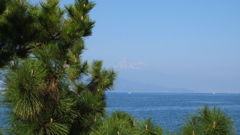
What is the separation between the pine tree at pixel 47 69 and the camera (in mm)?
3650

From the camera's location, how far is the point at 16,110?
3.71 meters

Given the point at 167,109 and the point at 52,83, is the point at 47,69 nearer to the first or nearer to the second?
the point at 52,83

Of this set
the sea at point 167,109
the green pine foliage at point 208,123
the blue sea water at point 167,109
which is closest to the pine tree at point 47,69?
the sea at point 167,109

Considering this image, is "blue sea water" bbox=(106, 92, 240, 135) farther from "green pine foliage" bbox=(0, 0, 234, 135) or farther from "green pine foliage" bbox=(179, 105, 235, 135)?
"green pine foliage" bbox=(0, 0, 234, 135)

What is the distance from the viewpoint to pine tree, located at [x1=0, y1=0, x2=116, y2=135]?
365cm

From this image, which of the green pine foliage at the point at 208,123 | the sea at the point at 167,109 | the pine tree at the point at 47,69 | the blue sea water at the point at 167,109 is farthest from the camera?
the blue sea water at the point at 167,109

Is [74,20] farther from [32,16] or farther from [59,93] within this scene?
[59,93]

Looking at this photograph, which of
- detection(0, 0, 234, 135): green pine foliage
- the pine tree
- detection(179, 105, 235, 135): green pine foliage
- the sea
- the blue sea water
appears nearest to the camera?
detection(179, 105, 235, 135): green pine foliage

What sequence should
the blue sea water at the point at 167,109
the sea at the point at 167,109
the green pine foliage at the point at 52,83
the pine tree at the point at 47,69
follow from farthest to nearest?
the blue sea water at the point at 167,109 → the sea at the point at 167,109 → the pine tree at the point at 47,69 → the green pine foliage at the point at 52,83

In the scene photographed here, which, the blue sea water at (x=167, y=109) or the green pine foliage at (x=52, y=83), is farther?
the blue sea water at (x=167, y=109)

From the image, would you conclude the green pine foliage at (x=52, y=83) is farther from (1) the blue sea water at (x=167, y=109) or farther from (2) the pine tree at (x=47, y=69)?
(1) the blue sea water at (x=167, y=109)

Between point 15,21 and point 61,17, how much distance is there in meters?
0.80

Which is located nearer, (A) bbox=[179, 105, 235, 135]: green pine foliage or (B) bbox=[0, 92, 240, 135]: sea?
(A) bbox=[179, 105, 235, 135]: green pine foliage

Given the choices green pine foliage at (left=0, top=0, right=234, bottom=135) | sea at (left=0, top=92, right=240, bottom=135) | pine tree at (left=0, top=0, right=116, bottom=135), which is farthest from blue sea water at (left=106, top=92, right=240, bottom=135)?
pine tree at (left=0, top=0, right=116, bottom=135)
